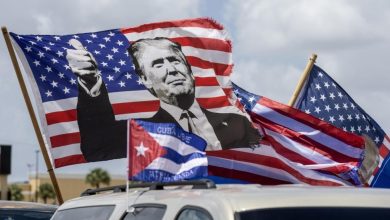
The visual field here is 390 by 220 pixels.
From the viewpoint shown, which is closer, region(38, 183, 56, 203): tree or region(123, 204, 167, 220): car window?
region(123, 204, 167, 220): car window

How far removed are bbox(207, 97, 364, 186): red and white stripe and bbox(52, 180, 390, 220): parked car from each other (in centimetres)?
597

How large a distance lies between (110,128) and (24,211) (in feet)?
4.66

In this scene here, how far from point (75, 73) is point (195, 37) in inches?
66.5

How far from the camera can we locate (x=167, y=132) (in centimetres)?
786

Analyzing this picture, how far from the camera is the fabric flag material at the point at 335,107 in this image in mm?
15219

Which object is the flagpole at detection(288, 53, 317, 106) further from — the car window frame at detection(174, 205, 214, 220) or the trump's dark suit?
the car window frame at detection(174, 205, 214, 220)

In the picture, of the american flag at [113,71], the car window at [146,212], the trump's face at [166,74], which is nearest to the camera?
the car window at [146,212]

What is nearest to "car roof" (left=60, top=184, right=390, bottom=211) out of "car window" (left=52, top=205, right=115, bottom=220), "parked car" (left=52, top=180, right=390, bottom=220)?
"parked car" (left=52, top=180, right=390, bottom=220)

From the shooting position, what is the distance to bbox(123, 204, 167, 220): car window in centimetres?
684

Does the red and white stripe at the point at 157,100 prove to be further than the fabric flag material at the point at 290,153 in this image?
No

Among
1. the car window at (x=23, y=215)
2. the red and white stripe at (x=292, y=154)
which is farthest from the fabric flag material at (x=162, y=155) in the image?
the red and white stripe at (x=292, y=154)

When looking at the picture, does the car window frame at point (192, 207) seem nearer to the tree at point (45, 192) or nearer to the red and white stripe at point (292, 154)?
the red and white stripe at point (292, 154)

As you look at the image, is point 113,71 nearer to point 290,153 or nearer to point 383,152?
point 290,153

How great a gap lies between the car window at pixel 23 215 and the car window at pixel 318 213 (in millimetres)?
5144
